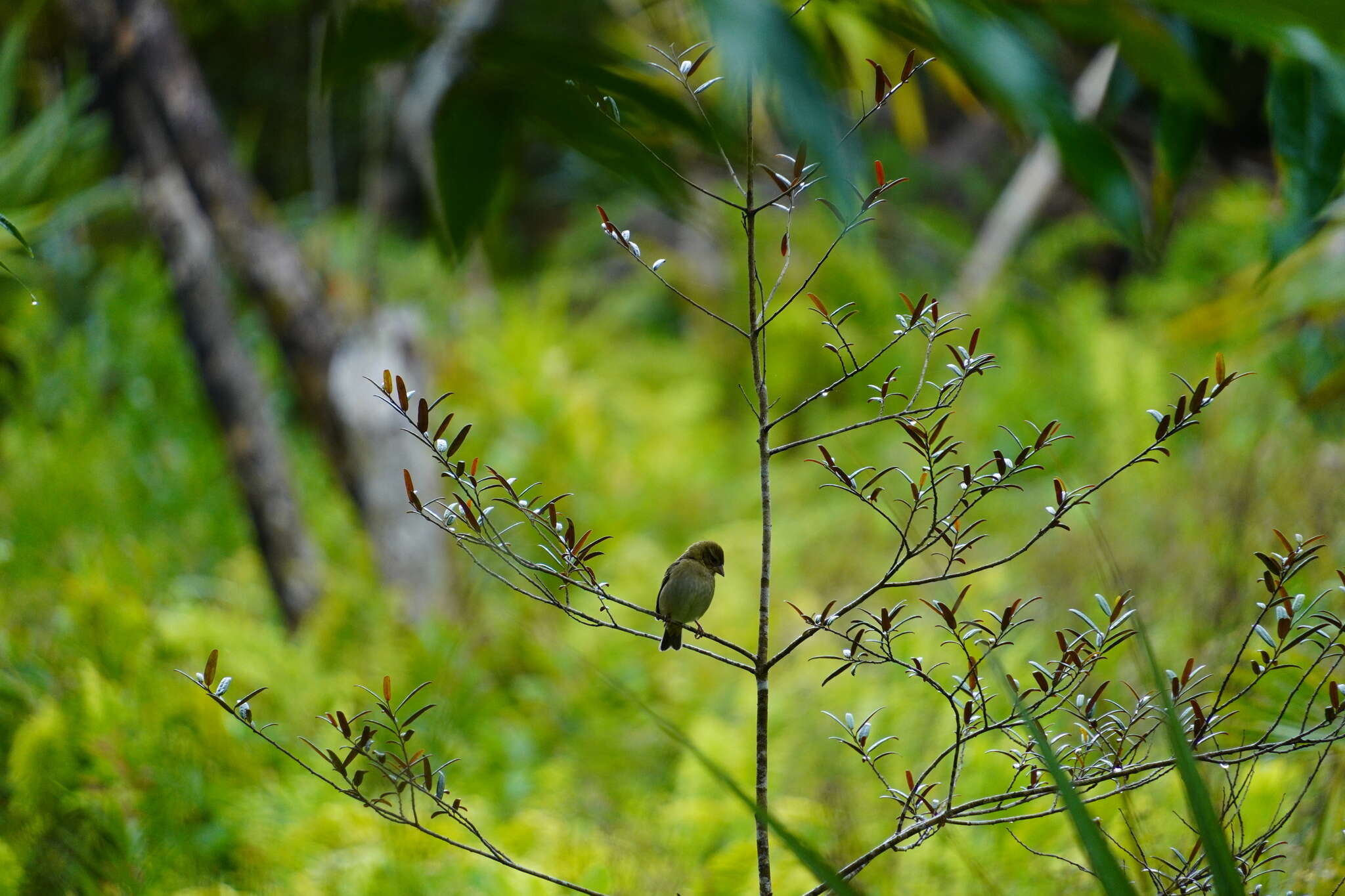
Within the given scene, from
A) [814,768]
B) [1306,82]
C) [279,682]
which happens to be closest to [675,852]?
[814,768]

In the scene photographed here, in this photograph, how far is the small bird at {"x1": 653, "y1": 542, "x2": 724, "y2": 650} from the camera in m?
0.89

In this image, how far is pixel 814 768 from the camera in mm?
2201

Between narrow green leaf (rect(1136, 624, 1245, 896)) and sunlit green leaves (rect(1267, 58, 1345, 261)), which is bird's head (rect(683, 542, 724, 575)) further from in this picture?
sunlit green leaves (rect(1267, 58, 1345, 261))

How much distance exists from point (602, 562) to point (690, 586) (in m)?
2.56

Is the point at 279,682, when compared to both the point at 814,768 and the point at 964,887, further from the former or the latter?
the point at 964,887

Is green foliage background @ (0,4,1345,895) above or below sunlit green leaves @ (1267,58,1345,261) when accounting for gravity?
above

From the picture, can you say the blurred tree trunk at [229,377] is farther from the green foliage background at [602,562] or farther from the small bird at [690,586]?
the small bird at [690,586]

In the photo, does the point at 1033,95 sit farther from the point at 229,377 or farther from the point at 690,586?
the point at 229,377

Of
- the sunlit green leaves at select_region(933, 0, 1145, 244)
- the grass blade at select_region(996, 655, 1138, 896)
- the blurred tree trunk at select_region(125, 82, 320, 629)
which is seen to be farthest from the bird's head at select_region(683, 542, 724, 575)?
the blurred tree trunk at select_region(125, 82, 320, 629)

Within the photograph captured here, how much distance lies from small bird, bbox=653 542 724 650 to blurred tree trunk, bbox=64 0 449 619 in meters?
2.19

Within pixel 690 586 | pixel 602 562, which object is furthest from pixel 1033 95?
pixel 602 562

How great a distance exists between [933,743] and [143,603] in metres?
2.16

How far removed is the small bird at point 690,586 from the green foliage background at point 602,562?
0.14 m

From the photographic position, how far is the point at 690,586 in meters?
0.89
